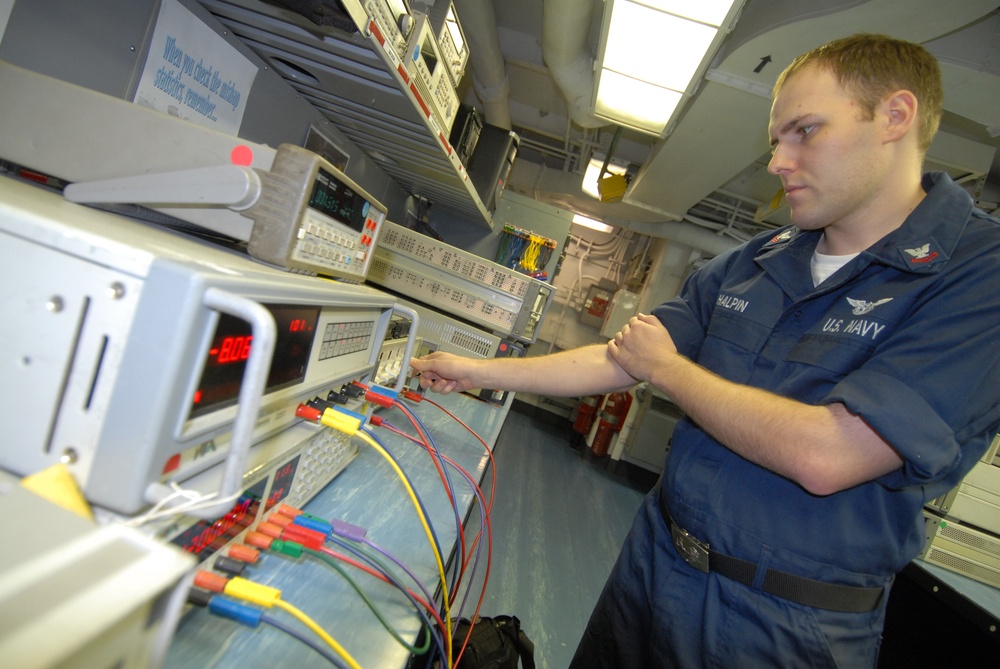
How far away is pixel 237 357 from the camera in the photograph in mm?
490

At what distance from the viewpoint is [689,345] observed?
3.67ft

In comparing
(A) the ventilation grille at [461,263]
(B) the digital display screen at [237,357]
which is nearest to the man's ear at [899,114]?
(B) the digital display screen at [237,357]

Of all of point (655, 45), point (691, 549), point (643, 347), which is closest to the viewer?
point (691, 549)

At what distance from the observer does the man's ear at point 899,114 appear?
30.3 inches

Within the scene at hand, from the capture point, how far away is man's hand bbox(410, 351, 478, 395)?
123cm

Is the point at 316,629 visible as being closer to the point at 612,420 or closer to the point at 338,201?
the point at 338,201

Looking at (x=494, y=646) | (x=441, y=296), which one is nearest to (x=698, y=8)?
(x=441, y=296)

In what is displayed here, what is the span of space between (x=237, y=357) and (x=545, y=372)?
0.84 metres

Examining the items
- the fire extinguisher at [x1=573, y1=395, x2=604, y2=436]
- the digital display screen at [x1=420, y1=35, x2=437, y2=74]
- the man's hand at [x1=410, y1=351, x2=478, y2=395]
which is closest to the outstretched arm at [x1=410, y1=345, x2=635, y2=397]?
the man's hand at [x1=410, y1=351, x2=478, y2=395]

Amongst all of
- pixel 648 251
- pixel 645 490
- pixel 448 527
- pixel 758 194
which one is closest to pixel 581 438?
pixel 645 490

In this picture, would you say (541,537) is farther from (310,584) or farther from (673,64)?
(673,64)

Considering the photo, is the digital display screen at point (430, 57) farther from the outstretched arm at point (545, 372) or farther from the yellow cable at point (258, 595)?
the yellow cable at point (258, 595)

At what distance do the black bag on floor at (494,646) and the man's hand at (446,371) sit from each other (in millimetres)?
605

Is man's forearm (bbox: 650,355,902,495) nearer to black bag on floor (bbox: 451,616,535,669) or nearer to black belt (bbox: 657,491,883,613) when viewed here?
black belt (bbox: 657,491,883,613)
